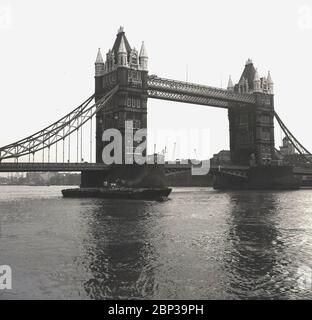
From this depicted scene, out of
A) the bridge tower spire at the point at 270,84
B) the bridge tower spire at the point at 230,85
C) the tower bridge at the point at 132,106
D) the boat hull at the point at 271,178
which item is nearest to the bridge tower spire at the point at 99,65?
the tower bridge at the point at 132,106

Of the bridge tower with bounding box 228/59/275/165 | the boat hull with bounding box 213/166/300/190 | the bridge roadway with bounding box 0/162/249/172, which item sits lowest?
the boat hull with bounding box 213/166/300/190

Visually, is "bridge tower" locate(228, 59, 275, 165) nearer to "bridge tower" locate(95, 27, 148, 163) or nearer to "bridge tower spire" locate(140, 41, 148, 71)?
"bridge tower spire" locate(140, 41, 148, 71)

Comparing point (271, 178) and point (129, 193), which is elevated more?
point (271, 178)

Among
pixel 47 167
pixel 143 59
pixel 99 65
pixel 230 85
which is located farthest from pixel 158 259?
pixel 230 85

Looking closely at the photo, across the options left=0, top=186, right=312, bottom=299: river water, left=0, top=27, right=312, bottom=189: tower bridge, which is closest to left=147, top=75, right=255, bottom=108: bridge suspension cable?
left=0, top=27, right=312, bottom=189: tower bridge

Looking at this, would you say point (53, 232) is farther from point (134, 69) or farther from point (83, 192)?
point (134, 69)

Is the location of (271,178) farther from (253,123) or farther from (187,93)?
(187,93)
